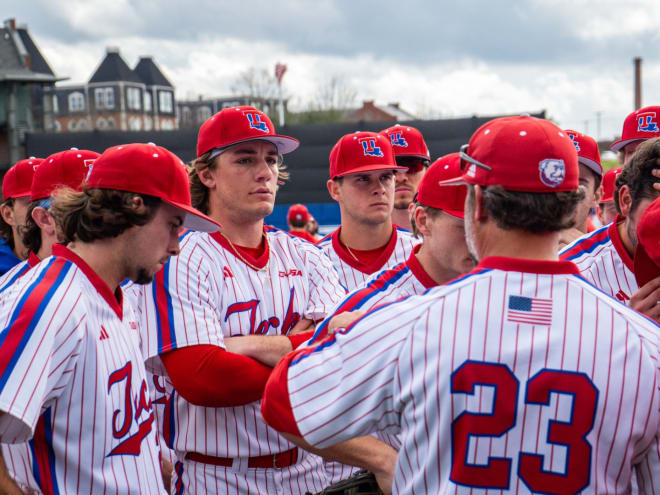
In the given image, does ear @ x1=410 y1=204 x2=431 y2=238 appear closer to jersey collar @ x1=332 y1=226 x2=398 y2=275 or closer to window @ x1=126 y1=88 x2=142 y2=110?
jersey collar @ x1=332 y1=226 x2=398 y2=275

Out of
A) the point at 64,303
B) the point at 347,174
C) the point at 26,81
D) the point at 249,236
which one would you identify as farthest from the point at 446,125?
the point at 26,81

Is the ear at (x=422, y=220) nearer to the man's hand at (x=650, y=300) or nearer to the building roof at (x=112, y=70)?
the man's hand at (x=650, y=300)

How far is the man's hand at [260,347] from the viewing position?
9.04 feet

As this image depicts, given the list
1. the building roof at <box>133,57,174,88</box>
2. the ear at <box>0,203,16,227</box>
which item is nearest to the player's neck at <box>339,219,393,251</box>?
the ear at <box>0,203,16,227</box>

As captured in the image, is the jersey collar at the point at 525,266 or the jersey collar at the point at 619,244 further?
the jersey collar at the point at 619,244

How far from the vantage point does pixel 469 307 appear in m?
1.66

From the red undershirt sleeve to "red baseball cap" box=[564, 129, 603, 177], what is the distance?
2.37m

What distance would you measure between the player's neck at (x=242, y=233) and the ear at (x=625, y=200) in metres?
1.64

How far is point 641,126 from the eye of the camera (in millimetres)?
4312

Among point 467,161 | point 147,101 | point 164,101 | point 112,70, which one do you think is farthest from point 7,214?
point 164,101

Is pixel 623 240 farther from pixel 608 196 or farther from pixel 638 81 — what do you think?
pixel 638 81

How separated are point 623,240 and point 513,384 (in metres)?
1.57

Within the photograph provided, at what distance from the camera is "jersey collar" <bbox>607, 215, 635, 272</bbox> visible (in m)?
2.81

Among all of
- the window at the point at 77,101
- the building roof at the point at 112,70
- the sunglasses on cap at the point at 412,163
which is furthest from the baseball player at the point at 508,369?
the window at the point at 77,101
